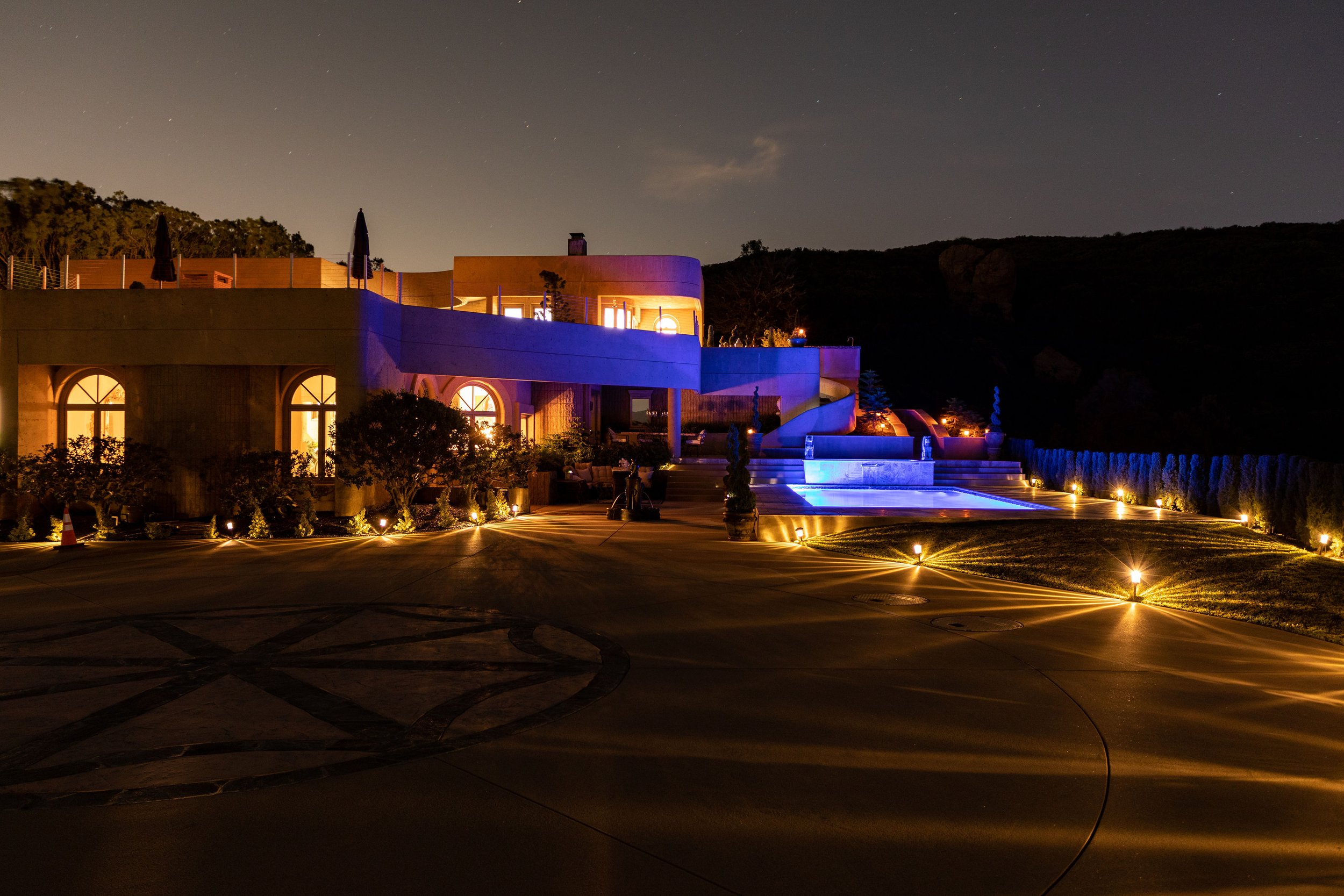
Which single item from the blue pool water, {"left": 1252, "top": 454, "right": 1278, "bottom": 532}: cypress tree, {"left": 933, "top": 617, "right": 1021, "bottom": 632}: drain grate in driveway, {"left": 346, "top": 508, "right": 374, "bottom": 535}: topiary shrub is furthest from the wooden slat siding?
{"left": 933, "top": 617, "right": 1021, "bottom": 632}: drain grate in driveway

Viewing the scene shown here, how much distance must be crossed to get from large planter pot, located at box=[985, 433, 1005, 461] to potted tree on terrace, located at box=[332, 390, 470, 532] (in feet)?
60.4

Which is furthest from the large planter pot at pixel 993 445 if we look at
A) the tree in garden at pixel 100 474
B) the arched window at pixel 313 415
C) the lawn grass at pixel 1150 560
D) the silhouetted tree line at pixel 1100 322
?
the tree in garden at pixel 100 474

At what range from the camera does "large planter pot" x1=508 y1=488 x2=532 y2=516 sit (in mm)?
18484

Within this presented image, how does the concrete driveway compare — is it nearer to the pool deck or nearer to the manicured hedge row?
the pool deck

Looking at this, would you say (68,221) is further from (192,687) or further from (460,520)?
(192,687)

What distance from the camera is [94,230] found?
106ft

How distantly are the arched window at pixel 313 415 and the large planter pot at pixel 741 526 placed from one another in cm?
873

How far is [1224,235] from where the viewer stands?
75.5 m

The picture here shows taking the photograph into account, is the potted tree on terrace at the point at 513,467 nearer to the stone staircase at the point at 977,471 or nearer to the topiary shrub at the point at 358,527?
the topiary shrub at the point at 358,527

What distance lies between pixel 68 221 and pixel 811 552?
110 ft

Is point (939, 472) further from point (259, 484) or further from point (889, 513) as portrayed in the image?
point (259, 484)

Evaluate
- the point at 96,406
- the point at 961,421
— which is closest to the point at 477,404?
the point at 96,406

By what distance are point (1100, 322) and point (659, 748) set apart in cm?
6718

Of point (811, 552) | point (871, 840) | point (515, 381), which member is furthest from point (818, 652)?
point (515, 381)
